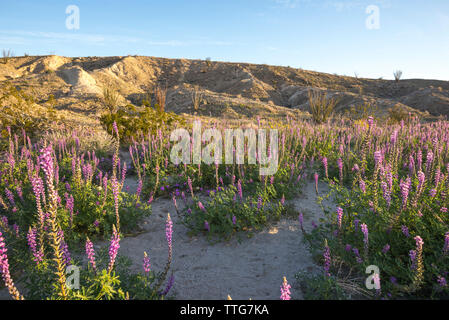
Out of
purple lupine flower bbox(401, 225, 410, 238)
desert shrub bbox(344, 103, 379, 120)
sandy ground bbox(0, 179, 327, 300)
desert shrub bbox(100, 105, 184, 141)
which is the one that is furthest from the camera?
desert shrub bbox(344, 103, 379, 120)

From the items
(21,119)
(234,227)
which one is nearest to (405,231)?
(234,227)

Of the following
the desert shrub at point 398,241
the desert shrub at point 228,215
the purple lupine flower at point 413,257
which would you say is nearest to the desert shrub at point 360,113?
the desert shrub at point 228,215

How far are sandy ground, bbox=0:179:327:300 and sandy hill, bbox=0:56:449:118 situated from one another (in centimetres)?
1291

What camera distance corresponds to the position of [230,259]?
2980 millimetres

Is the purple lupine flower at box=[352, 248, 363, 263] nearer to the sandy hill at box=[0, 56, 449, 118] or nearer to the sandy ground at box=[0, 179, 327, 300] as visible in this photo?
the sandy ground at box=[0, 179, 327, 300]

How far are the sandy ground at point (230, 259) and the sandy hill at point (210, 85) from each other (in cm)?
1291

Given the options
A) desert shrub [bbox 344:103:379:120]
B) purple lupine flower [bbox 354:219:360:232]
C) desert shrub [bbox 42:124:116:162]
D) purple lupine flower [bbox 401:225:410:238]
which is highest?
desert shrub [bbox 344:103:379:120]

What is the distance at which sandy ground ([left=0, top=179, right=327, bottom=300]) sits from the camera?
2494 mm

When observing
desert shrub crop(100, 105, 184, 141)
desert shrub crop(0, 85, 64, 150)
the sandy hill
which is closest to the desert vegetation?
desert shrub crop(100, 105, 184, 141)

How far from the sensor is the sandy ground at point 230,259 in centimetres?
249

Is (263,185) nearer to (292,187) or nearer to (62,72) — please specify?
(292,187)

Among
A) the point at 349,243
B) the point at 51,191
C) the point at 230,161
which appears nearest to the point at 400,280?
the point at 349,243

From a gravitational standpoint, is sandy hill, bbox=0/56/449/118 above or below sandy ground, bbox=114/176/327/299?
above

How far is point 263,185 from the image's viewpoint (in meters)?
4.08
